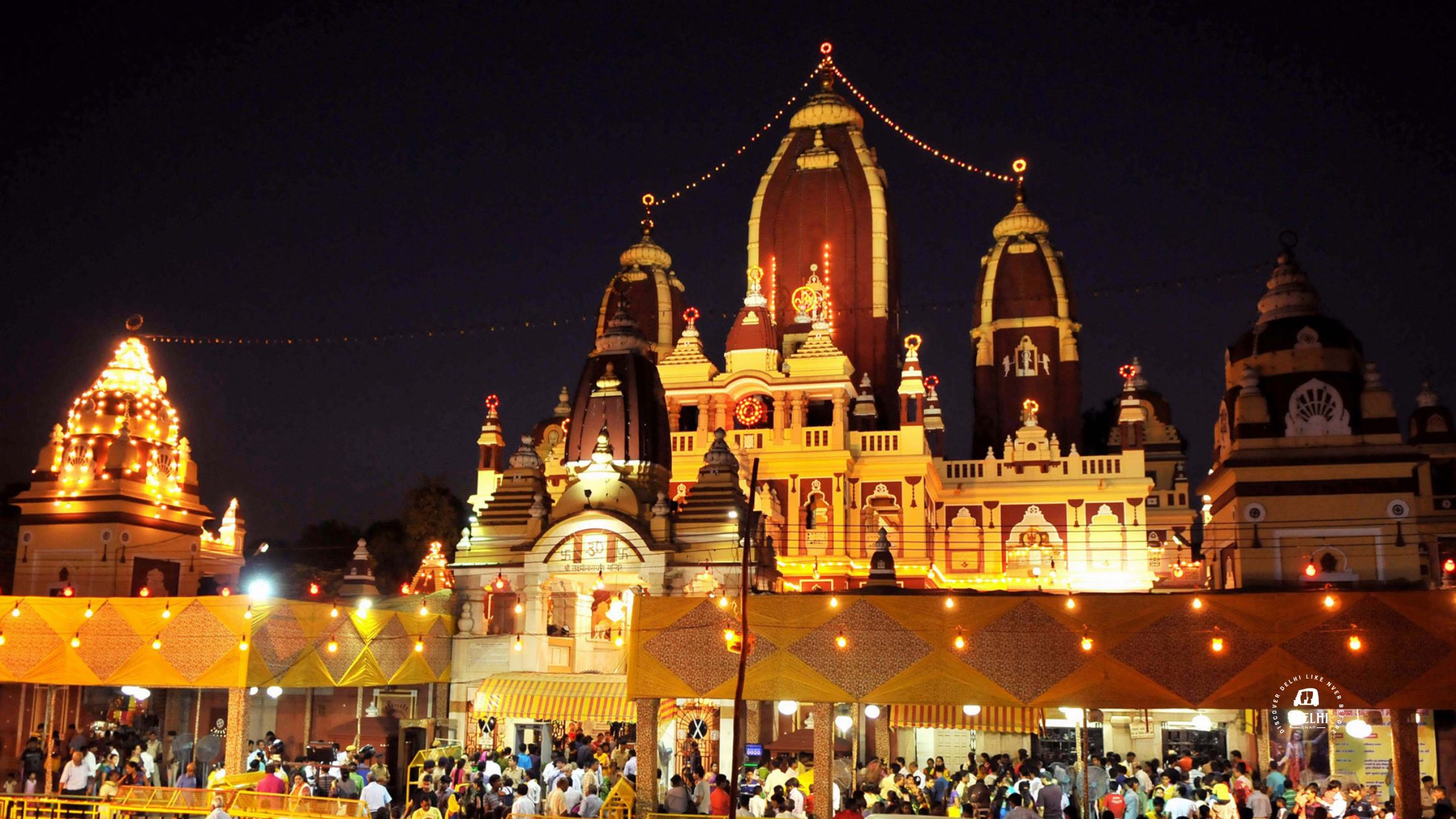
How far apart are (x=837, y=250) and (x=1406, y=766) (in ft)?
109

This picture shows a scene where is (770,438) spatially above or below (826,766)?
above

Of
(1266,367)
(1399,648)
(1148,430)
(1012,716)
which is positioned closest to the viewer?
(1399,648)

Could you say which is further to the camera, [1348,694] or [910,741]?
[910,741]

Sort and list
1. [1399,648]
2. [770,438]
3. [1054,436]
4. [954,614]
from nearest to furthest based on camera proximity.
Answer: [1399,648]
[954,614]
[770,438]
[1054,436]

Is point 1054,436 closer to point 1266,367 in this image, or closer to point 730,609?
point 1266,367

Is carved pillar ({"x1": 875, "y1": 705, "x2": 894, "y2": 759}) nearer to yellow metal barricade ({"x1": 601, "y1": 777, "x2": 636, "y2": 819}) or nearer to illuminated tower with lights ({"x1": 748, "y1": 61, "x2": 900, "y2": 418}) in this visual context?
yellow metal barricade ({"x1": 601, "y1": 777, "x2": 636, "y2": 819})

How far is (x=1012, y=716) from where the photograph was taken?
82.2 ft

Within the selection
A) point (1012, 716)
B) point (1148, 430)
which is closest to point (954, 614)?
point (1012, 716)

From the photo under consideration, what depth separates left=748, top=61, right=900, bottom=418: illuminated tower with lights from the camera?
49.6 m

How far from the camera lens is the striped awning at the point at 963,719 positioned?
2470 centimetres

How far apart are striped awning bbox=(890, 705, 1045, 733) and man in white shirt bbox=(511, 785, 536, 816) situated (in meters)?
7.72

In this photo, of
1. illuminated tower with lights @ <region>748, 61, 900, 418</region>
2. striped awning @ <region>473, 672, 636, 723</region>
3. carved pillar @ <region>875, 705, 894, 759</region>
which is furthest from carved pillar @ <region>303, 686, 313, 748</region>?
illuminated tower with lights @ <region>748, 61, 900, 418</region>

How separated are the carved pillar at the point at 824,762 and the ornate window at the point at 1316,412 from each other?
36.9 ft

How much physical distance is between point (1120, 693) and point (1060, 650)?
1045mm
